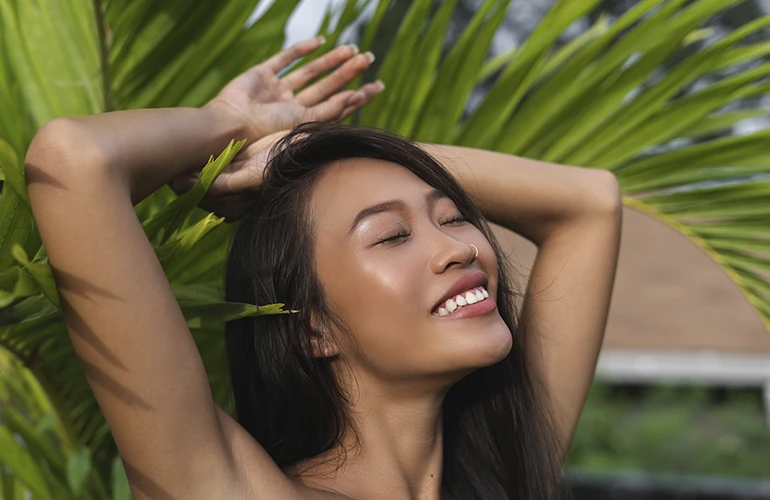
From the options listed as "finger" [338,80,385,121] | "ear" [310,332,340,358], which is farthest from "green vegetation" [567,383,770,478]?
"ear" [310,332,340,358]

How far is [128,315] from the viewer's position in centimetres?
122

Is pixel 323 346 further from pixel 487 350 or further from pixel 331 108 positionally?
pixel 331 108

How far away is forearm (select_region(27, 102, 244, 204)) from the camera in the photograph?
48.2 inches

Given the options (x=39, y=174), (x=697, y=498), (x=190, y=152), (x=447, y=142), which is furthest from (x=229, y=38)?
(x=697, y=498)

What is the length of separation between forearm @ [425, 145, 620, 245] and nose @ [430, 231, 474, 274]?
36 cm

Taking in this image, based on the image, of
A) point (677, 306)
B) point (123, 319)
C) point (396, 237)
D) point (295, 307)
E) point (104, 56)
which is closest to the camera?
point (123, 319)

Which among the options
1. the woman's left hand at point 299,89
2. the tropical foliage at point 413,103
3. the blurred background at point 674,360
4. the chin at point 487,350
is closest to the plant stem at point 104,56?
the tropical foliage at point 413,103

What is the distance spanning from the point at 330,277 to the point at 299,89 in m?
0.45

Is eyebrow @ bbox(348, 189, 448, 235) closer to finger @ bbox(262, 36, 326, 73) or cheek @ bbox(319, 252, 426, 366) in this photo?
cheek @ bbox(319, 252, 426, 366)

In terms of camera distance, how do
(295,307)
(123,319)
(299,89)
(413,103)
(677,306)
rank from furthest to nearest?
(677,306)
(413,103)
(299,89)
(295,307)
(123,319)

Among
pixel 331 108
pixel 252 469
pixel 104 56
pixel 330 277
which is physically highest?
pixel 104 56

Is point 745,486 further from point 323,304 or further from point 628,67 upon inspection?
point 323,304

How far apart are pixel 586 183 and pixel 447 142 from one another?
284 millimetres

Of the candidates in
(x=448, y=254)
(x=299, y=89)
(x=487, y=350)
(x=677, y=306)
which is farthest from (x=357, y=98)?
(x=677, y=306)
